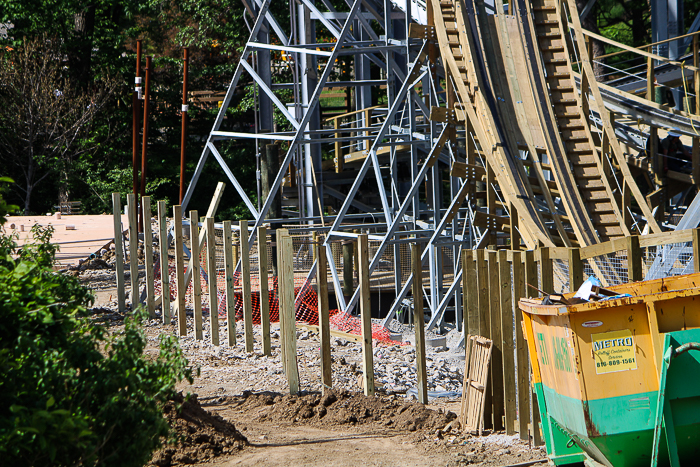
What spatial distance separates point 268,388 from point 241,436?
5.51 feet

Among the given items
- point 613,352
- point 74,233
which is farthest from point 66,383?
point 74,233

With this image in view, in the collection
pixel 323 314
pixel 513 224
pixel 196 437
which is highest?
pixel 513 224

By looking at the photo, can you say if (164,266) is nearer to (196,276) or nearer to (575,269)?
(196,276)

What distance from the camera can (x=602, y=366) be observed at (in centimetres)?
468

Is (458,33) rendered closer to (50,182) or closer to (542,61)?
(542,61)

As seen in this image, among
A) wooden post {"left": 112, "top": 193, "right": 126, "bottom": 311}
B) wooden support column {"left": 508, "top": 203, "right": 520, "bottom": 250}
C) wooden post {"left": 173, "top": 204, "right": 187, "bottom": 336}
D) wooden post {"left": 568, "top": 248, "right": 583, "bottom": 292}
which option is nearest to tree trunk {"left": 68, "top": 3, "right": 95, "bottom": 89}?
wooden post {"left": 112, "top": 193, "right": 126, "bottom": 311}

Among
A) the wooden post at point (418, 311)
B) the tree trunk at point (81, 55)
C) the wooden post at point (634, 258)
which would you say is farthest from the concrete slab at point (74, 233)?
the wooden post at point (634, 258)

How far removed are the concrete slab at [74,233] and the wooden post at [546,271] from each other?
13.3 m

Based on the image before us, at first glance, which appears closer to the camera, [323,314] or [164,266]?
[323,314]

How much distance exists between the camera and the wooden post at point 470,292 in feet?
20.5

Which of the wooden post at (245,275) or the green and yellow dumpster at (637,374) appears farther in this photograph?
the wooden post at (245,275)

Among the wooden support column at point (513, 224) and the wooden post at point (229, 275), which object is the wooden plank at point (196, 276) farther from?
the wooden support column at point (513, 224)

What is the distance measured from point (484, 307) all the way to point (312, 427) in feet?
6.23

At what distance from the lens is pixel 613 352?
467cm
